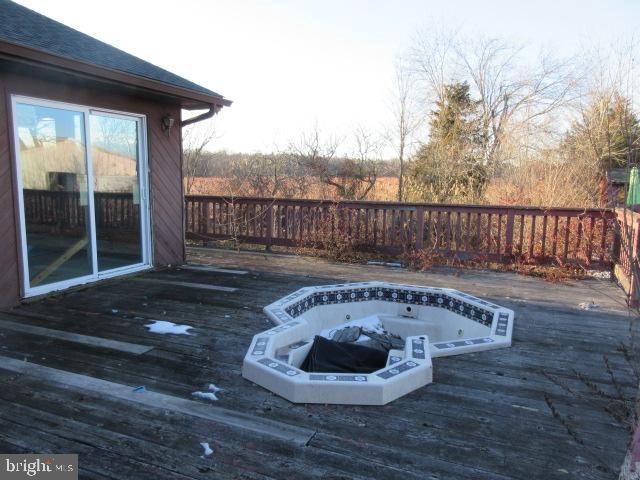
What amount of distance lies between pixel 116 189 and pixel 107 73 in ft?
4.26

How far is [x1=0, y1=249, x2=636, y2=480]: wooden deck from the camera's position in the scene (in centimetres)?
172

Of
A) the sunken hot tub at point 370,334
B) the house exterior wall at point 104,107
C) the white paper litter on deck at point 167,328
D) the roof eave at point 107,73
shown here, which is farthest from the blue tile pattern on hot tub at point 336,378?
the roof eave at point 107,73

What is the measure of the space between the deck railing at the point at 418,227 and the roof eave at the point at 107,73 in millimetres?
1812

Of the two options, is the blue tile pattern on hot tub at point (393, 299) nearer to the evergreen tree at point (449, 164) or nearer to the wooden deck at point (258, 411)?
the wooden deck at point (258, 411)

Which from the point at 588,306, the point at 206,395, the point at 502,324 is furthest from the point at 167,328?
the point at 588,306

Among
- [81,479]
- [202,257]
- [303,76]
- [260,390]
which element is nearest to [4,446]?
[81,479]

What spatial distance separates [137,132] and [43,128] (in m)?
1.11

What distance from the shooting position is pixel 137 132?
498 cm

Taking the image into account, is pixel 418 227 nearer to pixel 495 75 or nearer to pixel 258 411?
pixel 258 411

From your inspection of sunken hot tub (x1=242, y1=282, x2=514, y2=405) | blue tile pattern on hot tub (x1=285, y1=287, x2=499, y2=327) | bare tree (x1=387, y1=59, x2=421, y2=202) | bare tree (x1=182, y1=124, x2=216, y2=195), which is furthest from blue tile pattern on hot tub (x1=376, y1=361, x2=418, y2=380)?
bare tree (x1=182, y1=124, x2=216, y2=195)

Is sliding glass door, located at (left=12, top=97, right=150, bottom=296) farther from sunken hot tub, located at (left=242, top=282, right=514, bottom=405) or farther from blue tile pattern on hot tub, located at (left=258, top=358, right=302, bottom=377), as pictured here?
blue tile pattern on hot tub, located at (left=258, top=358, right=302, bottom=377)

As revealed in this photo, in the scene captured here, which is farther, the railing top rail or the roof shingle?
the railing top rail

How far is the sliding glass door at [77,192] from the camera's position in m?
3.87

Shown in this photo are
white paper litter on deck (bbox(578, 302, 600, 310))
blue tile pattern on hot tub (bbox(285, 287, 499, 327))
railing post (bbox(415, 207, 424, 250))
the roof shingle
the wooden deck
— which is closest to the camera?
the wooden deck
